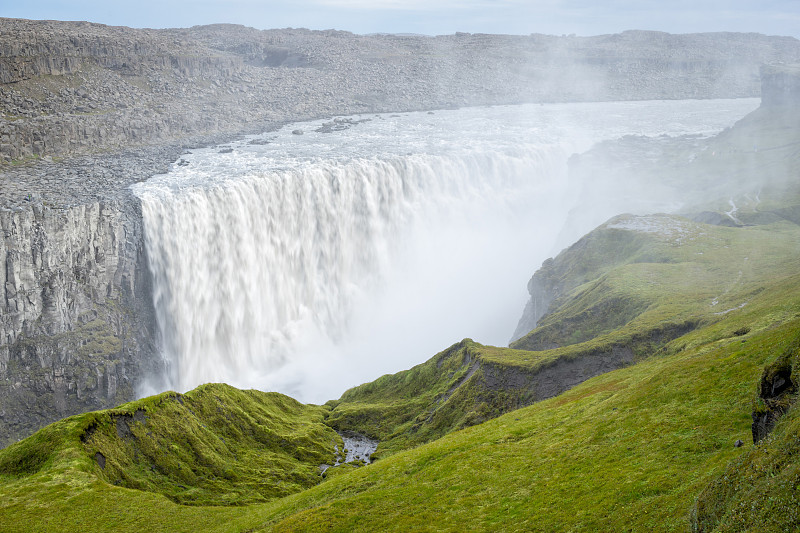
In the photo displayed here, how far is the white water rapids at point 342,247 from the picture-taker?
64.8 m

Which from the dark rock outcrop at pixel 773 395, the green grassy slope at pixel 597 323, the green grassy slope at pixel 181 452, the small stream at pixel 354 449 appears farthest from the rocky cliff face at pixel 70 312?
the dark rock outcrop at pixel 773 395

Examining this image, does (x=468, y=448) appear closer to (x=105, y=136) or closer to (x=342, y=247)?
(x=342, y=247)

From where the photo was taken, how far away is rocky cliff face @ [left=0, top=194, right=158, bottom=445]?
5156 cm

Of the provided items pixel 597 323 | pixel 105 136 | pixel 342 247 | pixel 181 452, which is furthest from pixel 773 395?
pixel 105 136

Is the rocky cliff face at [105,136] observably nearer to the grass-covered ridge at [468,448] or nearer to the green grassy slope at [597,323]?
the green grassy slope at [597,323]

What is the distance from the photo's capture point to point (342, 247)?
81125 mm

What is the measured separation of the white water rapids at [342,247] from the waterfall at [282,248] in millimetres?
160

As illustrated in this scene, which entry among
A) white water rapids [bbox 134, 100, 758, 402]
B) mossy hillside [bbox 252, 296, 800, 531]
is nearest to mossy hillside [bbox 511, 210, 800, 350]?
mossy hillside [bbox 252, 296, 800, 531]

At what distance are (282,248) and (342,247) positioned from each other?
31.8ft

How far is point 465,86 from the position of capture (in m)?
178

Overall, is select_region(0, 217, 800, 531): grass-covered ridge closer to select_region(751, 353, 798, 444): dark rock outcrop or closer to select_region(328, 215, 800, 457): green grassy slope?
select_region(328, 215, 800, 457): green grassy slope

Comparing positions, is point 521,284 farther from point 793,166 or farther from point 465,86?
point 465,86

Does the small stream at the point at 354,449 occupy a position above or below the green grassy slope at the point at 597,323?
below

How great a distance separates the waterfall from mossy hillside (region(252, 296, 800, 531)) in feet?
126
